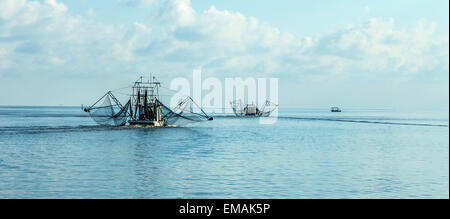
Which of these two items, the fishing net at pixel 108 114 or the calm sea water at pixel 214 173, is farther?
the fishing net at pixel 108 114

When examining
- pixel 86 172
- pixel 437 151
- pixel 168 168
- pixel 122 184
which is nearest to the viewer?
pixel 122 184

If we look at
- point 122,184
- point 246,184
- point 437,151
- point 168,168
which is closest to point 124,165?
point 168,168

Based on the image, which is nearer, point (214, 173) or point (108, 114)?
point (214, 173)

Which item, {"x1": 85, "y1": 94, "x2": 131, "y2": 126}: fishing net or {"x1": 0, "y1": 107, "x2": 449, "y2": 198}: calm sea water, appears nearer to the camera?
{"x1": 0, "y1": 107, "x2": 449, "y2": 198}: calm sea water

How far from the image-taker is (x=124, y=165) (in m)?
44.4
